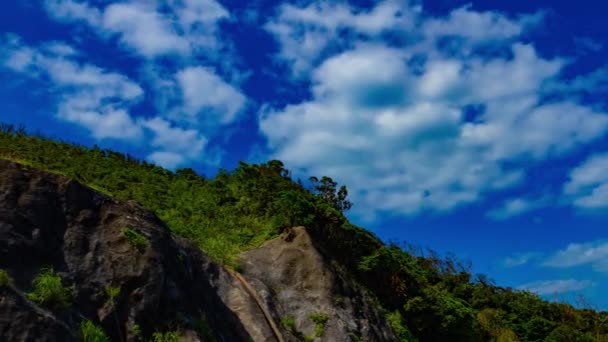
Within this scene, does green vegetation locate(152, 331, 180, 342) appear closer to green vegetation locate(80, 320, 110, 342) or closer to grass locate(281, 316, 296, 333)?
green vegetation locate(80, 320, 110, 342)

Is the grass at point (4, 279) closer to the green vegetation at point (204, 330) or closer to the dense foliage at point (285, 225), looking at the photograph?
the green vegetation at point (204, 330)

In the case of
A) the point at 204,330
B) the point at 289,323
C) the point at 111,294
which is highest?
the point at 289,323

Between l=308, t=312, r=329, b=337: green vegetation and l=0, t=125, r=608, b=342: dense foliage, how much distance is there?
109 inches

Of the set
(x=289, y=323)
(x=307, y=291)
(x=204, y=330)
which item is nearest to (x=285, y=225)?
(x=307, y=291)

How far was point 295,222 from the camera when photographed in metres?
19.9

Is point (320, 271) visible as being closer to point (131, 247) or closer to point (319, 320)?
point (319, 320)

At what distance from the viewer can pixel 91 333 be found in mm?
10125

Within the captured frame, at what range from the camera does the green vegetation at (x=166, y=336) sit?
11141mm

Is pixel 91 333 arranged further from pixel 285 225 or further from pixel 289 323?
pixel 285 225

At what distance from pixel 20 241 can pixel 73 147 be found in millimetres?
17252

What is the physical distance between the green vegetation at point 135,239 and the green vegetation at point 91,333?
2002 mm

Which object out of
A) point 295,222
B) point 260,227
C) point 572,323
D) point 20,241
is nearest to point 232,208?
point 260,227

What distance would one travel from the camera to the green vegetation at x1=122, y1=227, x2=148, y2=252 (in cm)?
1198

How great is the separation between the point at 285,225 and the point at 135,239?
8.45 m
